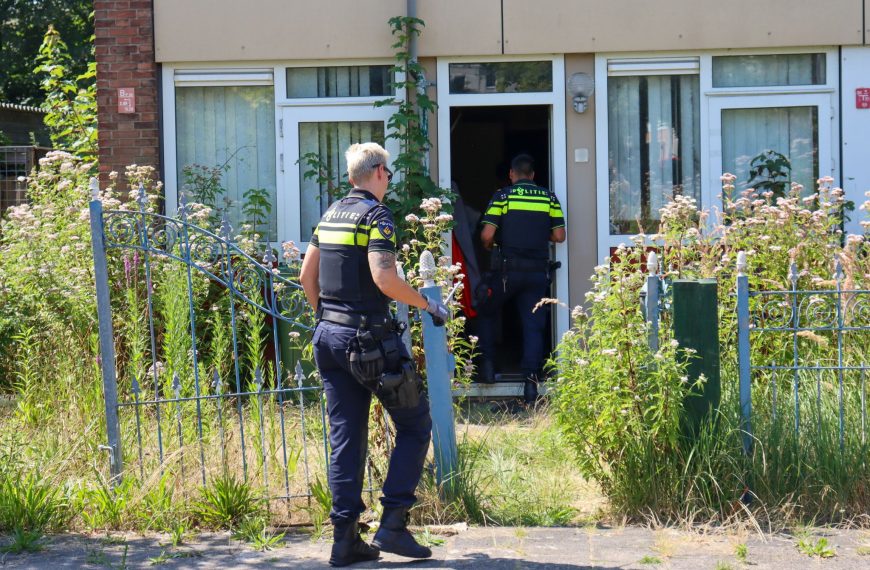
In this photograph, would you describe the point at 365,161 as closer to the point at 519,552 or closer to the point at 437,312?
the point at 437,312

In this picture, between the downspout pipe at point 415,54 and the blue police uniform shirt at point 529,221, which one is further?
the downspout pipe at point 415,54

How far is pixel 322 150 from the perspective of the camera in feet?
32.7

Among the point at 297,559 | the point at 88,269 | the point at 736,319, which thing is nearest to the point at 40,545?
the point at 297,559

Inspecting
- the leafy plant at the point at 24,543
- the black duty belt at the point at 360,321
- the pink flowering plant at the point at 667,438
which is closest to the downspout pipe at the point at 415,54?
the pink flowering plant at the point at 667,438

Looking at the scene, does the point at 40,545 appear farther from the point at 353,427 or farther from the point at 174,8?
the point at 174,8

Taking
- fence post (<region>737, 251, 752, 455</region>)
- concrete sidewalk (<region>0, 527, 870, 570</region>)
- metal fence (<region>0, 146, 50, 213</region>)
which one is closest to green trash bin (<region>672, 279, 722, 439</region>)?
fence post (<region>737, 251, 752, 455</region>)

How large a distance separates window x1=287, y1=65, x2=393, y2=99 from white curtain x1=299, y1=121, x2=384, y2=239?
263 millimetres

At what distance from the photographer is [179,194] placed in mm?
9875

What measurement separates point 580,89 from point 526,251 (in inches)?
56.7

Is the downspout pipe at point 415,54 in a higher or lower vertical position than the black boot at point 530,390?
higher

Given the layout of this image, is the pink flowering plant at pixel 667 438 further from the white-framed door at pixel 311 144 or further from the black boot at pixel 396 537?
the white-framed door at pixel 311 144

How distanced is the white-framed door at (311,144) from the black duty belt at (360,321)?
4.69 meters

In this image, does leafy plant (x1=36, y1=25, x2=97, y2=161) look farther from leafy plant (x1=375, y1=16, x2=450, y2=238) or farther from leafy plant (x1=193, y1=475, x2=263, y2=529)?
leafy plant (x1=193, y1=475, x2=263, y2=529)

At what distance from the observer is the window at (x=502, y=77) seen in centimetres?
972
